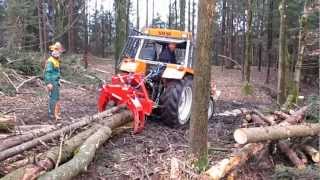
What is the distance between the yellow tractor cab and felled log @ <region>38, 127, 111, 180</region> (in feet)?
6.92

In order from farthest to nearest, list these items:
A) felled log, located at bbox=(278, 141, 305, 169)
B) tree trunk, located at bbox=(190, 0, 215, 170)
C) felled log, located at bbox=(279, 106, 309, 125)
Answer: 1. felled log, located at bbox=(279, 106, 309, 125)
2. felled log, located at bbox=(278, 141, 305, 169)
3. tree trunk, located at bbox=(190, 0, 215, 170)

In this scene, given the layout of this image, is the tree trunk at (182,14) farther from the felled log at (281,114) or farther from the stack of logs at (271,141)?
the stack of logs at (271,141)

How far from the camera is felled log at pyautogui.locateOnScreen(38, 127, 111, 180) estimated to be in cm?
579

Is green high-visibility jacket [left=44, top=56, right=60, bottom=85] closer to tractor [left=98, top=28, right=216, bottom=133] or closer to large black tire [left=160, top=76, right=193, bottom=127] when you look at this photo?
tractor [left=98, top=28, right=216, bottom=133]

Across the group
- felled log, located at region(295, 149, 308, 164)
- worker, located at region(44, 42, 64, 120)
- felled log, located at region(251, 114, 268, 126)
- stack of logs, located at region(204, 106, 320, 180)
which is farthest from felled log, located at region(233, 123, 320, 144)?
worker, located at region(44, 42, 64, 120)

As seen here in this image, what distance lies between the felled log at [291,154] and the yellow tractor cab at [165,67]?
2251mm

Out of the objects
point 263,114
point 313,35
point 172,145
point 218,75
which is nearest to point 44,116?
point 172,145

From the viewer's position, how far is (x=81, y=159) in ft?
21.1

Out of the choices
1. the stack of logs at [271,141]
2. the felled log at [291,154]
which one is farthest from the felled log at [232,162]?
the felled log at [291,154]

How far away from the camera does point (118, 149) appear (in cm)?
798

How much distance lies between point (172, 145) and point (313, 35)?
43.0 feet

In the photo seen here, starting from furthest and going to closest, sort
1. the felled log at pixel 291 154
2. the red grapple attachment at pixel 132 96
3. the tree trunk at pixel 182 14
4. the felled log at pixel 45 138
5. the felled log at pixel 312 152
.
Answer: the tree trunk at pixel 182 14
the red grapple attachment at pixel 132 96
the felled log at pixel 312 152
the felled log at pixel 291 154
the felled log at pixel 45 138

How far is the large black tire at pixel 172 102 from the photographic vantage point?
972 cm

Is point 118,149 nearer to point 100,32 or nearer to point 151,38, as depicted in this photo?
point 151,38
